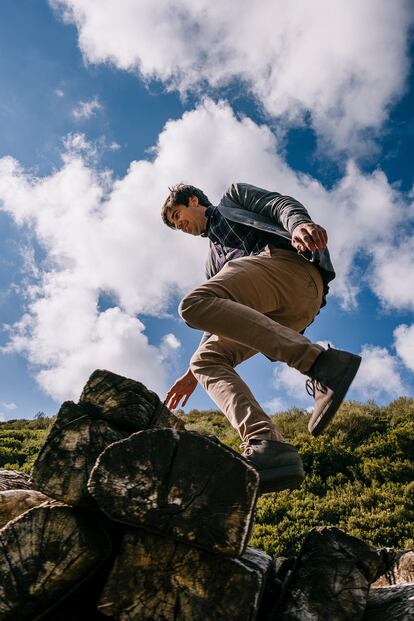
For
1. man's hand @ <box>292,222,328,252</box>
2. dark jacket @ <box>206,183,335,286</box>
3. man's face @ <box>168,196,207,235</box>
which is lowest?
man's hand @ <box>292,222,328,252</box>

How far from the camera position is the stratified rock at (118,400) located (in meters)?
2.55

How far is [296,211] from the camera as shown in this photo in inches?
125

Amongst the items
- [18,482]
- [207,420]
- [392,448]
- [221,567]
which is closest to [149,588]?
[221,567]

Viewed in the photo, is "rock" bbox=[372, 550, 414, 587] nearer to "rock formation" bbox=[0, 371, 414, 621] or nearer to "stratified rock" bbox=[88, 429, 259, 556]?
"rock formation" bbox=[0, 371, 414, 621]

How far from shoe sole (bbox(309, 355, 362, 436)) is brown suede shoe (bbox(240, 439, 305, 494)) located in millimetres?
196

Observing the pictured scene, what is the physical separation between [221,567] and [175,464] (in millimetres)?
482

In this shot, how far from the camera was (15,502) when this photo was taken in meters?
2.90

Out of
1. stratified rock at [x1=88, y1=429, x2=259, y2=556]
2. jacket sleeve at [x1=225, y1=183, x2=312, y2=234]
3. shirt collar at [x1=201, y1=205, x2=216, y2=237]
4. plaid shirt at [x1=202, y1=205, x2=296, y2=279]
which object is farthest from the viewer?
shirt collar at [x1=201, y1=205, x2=216, y2=237]

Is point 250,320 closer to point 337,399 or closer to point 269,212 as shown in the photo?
point 337,399

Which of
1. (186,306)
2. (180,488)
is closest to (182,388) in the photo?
(186,306)

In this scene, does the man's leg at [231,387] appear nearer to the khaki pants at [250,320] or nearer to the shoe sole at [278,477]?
the khaki pants at [250,320]

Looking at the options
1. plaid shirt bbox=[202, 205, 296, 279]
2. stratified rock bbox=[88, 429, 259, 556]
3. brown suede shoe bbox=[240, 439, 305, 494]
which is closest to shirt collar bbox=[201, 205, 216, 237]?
plaid shirt bbox=[202, 205, 296, 279]

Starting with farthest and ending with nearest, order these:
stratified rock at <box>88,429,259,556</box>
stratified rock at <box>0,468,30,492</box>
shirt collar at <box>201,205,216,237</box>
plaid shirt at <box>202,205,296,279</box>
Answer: shirt collar at <box>201,205,216,237</box> < plaid shirt at <box>202,205,296,279</box> < stratified rock at <box>0,468,30,492</box> < stratified rock at <box>88,429,259,556</box>

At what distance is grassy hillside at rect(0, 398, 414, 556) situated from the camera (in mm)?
5895
